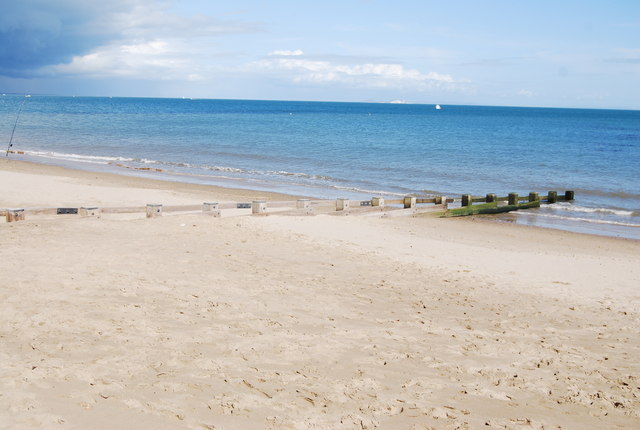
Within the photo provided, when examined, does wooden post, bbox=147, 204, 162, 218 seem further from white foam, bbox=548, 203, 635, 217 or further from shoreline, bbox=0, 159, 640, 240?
white foam, bbox=548, 203, 635, 217

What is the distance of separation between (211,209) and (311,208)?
118 inches

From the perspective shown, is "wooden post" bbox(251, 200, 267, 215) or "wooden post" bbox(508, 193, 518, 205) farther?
"wooden post" bbox(508, 193, 518, 205)

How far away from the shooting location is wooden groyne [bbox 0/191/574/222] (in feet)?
44.3

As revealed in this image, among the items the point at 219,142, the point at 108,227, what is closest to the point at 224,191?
the point at 108,227

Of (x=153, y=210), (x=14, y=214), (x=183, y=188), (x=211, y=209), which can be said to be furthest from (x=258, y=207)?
(x=183, y=188)

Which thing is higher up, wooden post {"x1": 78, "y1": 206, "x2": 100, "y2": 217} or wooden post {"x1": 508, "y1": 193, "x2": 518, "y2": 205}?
wooden post {"x1": 78, "y1": 206, "x2": 100, "y2": 217}

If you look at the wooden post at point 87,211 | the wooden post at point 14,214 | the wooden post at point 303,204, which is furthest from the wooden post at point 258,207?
the wooden post at point 14,214

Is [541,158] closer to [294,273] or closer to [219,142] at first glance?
[219,142]

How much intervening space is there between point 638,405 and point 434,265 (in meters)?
5.93

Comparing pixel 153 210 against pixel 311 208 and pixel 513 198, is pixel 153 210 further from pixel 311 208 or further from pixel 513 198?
pixel 513 198

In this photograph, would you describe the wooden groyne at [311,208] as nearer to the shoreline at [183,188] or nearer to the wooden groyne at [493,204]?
the wooden groyne at [493,204]

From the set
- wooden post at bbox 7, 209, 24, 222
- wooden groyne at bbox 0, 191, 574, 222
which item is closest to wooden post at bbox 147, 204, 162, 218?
wooden groyne at bbox 0, 191, 574, 222

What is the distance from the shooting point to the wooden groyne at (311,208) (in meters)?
13.5

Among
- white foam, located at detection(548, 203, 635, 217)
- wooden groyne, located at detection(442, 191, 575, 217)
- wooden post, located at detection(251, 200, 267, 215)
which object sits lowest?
white foam, located at detection(548, 203, 635, 217)
